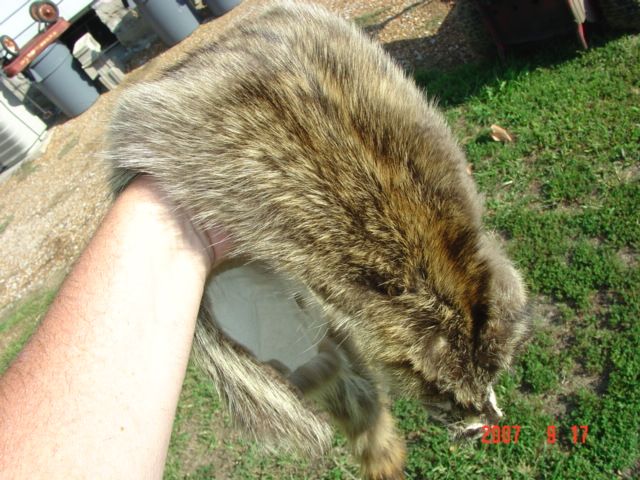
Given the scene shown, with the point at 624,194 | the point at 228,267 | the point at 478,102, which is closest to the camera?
the point at 228,267

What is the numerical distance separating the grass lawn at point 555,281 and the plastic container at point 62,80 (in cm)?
799

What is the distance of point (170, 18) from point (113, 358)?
974 cm


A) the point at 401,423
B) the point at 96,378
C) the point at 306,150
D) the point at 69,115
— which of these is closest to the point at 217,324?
the point at 96,378

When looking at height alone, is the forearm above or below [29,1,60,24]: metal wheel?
below

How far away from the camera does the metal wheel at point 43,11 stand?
382 inches

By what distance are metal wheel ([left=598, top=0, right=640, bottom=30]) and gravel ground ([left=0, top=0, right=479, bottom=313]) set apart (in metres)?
1.35

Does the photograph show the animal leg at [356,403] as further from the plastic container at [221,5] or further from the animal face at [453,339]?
the plastic container at [221,5]

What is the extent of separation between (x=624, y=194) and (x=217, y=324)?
11.6 feet

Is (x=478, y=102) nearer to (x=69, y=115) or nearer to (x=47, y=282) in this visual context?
(x=47, y=282)

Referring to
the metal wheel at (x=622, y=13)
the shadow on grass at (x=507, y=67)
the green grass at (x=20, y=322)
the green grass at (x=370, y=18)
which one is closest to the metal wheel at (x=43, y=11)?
the green grass at (x=20, y=322)

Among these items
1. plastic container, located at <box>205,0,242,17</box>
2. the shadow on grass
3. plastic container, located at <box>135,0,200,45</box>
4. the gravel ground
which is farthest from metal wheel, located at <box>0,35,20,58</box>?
the shadow on grass

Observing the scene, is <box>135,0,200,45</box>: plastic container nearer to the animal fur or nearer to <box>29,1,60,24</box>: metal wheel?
<box>29,1,60,24</box>: metal wheel

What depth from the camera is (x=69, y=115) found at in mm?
10602

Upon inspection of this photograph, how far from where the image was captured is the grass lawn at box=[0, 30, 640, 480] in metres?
3.26
